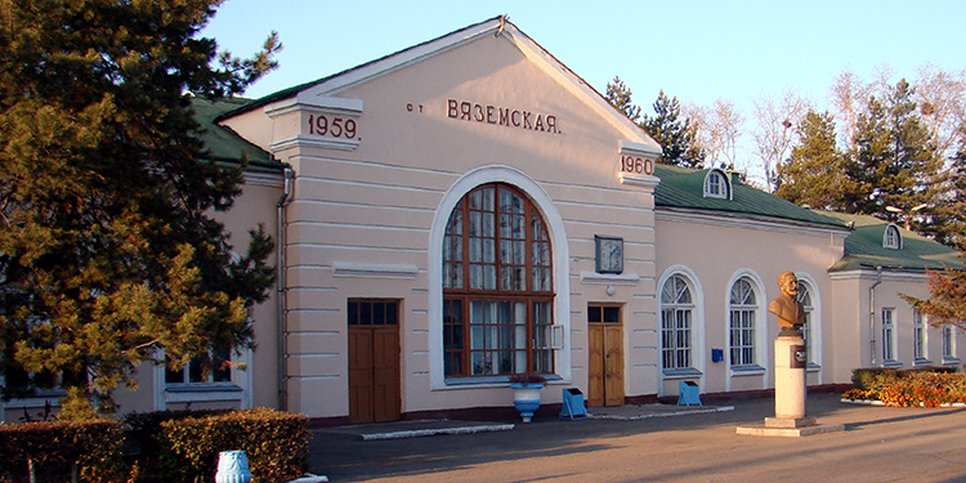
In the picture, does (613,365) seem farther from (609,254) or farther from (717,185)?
(717,185)

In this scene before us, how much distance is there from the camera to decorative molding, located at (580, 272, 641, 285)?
2556 centimetres

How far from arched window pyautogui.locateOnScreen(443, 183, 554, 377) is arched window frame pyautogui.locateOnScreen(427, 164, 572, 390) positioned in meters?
0.18

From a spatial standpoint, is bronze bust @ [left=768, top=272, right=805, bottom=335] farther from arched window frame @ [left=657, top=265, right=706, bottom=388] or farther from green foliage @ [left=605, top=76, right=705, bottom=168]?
green foliage @ [left=605, top=76, right=705, bottom=168]

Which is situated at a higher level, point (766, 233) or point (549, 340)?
point (766, 233)

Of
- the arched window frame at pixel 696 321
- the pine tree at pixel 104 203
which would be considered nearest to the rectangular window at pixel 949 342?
the arched window frame at pixel 696 321

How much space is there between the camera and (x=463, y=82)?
925 inches

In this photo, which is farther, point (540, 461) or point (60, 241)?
point (540, 461)

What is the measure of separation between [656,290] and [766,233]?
5435 mm

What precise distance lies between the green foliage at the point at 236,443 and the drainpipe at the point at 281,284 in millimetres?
6543

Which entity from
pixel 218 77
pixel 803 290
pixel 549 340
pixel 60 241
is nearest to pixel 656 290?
pixel 549 340

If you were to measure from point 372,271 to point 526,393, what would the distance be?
409cm

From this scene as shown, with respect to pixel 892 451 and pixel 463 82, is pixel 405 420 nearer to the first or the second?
pixel 463 82

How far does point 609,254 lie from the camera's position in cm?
2609

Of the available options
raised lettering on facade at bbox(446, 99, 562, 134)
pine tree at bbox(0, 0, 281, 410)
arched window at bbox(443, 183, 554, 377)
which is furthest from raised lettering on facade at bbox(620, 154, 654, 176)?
pine tree at bbox(0, 0, 281, 410)
